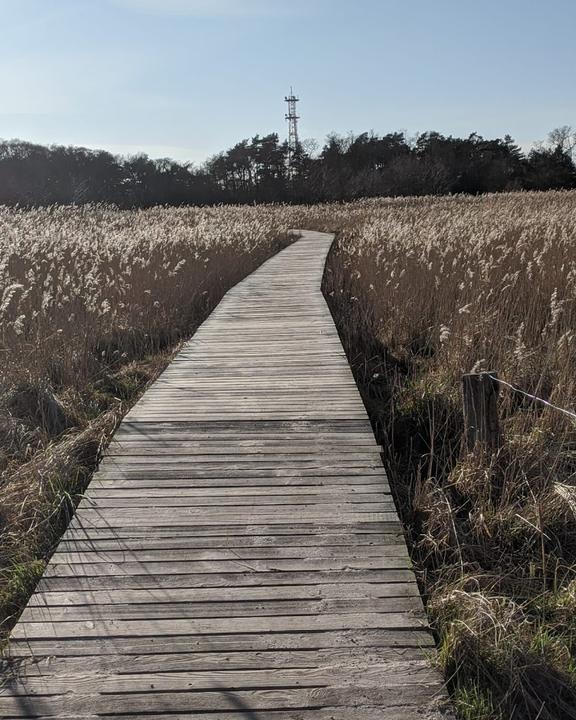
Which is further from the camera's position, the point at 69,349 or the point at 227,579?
the point at 69,349

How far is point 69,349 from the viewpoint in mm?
5473

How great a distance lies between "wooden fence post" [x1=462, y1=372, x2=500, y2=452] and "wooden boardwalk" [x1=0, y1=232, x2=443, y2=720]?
0.60m

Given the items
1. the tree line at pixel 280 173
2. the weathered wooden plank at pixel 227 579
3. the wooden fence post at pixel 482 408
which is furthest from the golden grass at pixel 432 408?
the tree line at pixel 280 173

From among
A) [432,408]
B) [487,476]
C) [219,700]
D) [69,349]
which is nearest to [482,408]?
[487,476]

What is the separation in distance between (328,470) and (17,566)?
1587mm

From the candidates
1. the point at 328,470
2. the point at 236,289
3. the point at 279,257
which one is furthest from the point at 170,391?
the point at 279,257

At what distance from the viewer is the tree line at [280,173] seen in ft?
152

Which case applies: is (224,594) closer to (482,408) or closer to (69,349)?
(482,408)

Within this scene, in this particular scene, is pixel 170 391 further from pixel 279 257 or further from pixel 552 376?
pixel 279 257

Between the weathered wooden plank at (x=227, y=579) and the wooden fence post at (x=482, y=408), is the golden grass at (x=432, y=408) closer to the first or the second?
the wooden fence post at (x=482, y=408)

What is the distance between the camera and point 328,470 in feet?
10.7

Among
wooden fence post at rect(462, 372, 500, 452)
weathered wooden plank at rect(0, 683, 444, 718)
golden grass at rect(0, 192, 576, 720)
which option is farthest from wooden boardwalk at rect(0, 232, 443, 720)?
wooden fence post at rect(462, 372, 500, 452)

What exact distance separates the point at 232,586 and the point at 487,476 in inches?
67.0

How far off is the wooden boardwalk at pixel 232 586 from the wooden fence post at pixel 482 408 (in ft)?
1.97
